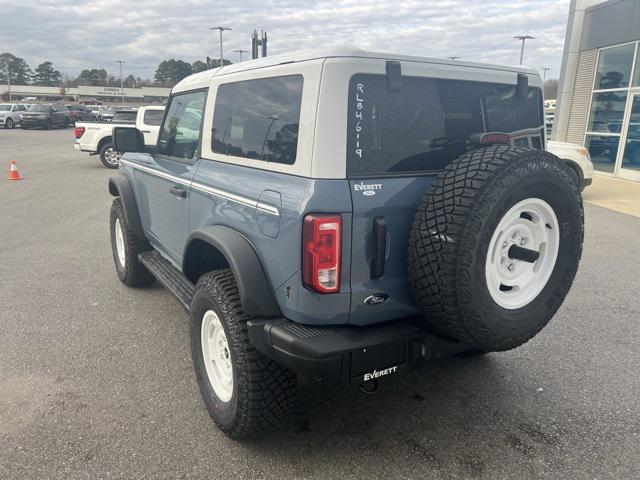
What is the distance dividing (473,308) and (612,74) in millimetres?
15499

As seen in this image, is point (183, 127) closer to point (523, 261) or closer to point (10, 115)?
point (523, 261)

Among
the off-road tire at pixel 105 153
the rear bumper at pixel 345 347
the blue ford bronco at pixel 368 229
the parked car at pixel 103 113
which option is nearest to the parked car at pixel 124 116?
the off-road tire at pixel 105 153

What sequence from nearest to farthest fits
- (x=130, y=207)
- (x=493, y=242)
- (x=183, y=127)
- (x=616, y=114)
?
(x=493, y=242) → (x=183, y=127) → (x=130, y=207) → (x=616, y=114)

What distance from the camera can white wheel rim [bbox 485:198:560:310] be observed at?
2.46 metres

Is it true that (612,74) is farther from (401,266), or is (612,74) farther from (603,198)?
(401,266)

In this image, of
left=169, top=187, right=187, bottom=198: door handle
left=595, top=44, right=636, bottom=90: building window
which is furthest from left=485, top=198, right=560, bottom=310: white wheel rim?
left=595, top=44, right=636, bottom=90: building window

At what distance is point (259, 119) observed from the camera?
2758 mm

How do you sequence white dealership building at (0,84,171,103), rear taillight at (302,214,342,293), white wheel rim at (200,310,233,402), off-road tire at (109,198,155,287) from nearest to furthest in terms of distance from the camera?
rear taillight at (302,214,342,293)
white wheel rim at (200,310,233,402)
off-road tire at (109,198,155,287)
white dealership building at (0,84,171,103)

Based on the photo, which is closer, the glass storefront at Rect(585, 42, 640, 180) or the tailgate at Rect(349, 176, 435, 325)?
the tailgate at Rect(349, 176, 435, 325)

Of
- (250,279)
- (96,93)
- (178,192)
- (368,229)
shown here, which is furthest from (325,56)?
(96,93)

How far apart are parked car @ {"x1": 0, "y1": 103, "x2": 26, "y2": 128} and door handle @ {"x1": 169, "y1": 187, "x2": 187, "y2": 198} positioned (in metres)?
37.1

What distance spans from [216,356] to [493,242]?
1.72 meters

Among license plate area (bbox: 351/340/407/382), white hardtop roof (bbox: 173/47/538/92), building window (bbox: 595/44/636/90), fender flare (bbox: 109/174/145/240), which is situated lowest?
license plate area (bbox: 351/340/407/382)

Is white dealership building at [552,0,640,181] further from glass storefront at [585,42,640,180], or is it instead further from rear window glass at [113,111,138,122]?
rear window glass at [113,111,138,122]
